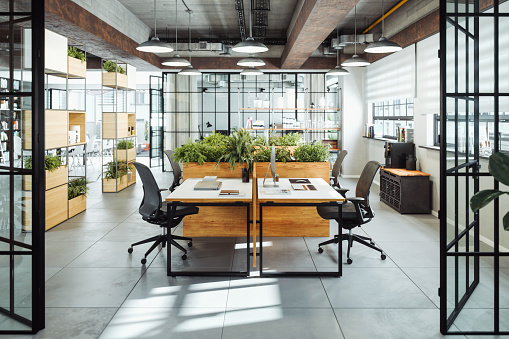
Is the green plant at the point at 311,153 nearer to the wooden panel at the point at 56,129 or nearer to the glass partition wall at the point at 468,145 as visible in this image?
the glass partition wall at the point at 468,145

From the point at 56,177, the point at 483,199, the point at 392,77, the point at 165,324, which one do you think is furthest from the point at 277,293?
the point at 392,77

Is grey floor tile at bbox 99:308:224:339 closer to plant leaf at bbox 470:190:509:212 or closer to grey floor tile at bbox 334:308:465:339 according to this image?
grey floor tile at bbox 334:308:465:339

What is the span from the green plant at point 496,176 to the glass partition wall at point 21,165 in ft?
9.77

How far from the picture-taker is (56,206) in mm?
6996

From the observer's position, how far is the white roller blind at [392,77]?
889cm

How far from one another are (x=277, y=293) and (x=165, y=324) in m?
1.10

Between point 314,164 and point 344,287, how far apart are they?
2.62 meters

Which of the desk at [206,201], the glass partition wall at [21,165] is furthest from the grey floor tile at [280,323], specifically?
the glass partition wall at [21,165]

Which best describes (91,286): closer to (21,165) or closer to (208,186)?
(21,165)

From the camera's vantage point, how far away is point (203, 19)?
10.2 meters

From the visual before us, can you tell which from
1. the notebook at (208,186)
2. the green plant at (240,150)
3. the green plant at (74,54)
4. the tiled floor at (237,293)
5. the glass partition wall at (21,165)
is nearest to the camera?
the glass partition wall at (21,165)

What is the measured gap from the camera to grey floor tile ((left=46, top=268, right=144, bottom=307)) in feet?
13.2

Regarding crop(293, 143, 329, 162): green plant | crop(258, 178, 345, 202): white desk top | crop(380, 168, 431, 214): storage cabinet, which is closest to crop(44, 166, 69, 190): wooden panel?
crop(258, 178, 345, 202): white desk top

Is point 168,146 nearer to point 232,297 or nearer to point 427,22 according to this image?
point 427,22
